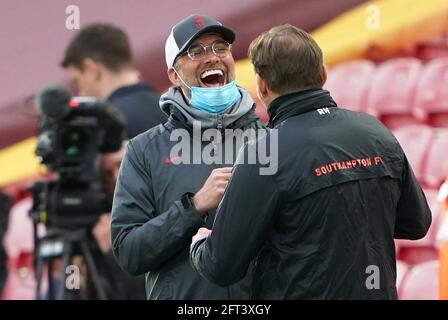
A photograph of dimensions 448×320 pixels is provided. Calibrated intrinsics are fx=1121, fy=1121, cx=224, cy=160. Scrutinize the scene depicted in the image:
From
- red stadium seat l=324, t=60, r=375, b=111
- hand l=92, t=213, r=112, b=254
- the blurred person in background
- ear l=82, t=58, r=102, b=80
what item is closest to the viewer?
hand l=92, t=213, r=112, b=254

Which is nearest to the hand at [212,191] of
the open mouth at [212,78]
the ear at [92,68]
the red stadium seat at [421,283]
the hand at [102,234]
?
the open mouth at [212,78]

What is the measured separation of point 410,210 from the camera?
2.35 m

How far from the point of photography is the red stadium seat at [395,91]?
468 cm

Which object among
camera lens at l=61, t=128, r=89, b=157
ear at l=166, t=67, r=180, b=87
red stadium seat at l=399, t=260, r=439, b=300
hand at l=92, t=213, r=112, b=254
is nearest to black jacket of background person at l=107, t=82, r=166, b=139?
camera lens at l=61, t=128, r=89, b=157

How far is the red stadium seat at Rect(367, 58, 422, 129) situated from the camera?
15.3ft

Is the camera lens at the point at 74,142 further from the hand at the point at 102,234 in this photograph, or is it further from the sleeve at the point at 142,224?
the sleeve at the point at 142,224

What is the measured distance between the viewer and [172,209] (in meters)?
2.49

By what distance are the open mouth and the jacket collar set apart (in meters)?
0.41

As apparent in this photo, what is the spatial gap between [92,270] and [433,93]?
5.69 feet

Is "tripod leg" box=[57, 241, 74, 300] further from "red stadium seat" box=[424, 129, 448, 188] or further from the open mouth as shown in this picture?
"red stadium seat" box=[424, 129, 448, 188]

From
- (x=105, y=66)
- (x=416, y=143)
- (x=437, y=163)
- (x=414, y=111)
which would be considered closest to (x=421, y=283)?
(x=437, y=163)
